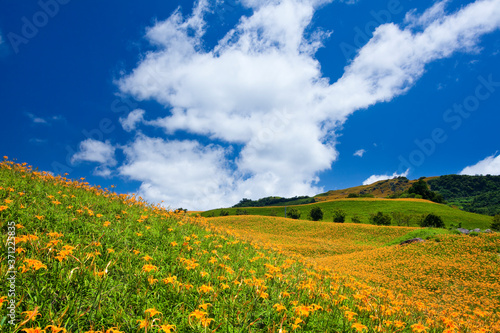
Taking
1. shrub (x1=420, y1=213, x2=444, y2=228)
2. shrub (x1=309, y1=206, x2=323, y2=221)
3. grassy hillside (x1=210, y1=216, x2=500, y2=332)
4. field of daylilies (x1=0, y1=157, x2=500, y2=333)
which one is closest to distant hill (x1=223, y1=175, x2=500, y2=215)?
shrub (x1=309, y1=206, x2=323, y2=221)

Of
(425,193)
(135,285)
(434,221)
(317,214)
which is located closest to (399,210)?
(317,214)

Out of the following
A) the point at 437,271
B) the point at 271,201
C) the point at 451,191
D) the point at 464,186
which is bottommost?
the point at 437,271

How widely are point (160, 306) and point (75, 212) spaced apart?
4478mm

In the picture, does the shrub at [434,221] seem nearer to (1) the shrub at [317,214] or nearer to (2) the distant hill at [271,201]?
(1) the shrub at [317,214]

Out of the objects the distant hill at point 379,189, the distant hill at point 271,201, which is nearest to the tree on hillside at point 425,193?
the distant hill at point 271,201

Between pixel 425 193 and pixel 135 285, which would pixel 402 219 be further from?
pixel 135 285

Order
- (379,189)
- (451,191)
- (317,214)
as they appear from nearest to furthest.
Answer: (317,214) → (451,191) → (379,189)

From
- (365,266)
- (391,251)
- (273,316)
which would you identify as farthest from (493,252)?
(273,316)

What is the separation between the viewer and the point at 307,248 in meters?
23.2

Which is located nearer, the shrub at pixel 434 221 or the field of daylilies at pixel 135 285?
the field of daylilies at pixel 135 285

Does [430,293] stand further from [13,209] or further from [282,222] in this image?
[282,222]

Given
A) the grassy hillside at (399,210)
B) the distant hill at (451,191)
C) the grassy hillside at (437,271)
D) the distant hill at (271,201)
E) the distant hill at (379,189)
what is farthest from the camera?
the distant hill at (379,189)

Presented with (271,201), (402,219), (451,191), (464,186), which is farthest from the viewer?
(464,186)

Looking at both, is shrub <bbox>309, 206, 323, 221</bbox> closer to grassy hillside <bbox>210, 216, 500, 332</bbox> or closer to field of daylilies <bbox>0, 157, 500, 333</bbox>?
grassy hillside <bbox>210, 216, 500, 332</bbox>
